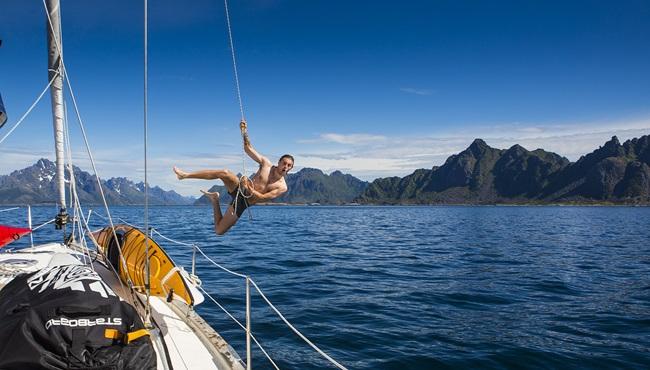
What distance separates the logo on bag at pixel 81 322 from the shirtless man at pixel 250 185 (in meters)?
3.99

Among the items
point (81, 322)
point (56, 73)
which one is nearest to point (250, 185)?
point (56, 73)

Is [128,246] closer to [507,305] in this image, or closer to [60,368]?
[60,368]

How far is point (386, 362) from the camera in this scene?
798 cm

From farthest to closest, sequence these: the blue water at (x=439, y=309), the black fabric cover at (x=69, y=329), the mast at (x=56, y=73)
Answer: the blue water at (x=439, y=309) < the mast at (x=56, y=73) < the black fabric cover at (x=69, y=329)

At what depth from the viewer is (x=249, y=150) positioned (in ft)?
25.0

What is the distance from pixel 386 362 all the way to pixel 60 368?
19.8 ft

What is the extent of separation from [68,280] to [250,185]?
4147 millimetres

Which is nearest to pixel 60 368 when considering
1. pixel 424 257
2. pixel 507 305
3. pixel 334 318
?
pixel 334 318

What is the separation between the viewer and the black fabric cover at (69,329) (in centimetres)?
318

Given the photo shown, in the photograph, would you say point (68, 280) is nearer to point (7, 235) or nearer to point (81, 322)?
point (81, 322)

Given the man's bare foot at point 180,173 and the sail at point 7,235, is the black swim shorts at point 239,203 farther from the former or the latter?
the sail at point 7,235

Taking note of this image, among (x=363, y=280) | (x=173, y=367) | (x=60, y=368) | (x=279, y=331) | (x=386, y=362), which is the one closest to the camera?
(x=60, y=368)

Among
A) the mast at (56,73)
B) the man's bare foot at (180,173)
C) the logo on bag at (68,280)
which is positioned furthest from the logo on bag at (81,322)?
the mast at (56,73)

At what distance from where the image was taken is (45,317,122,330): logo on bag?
10.8 ft
